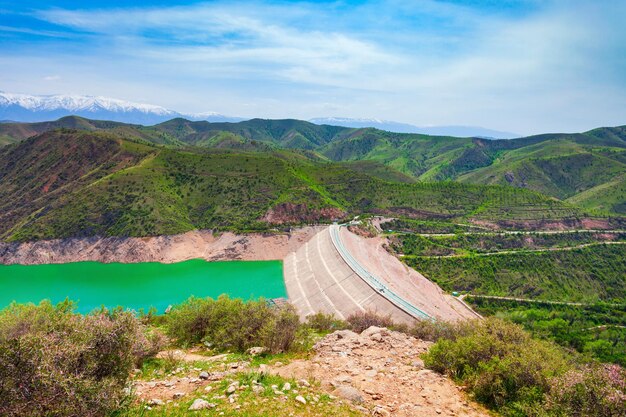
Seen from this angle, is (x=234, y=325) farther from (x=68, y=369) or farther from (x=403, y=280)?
(x=403, y=280)

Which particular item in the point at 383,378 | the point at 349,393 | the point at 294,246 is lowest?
the point at 294,246

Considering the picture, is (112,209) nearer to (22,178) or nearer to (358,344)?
(22,178)

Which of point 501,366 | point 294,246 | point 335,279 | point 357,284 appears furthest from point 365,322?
point 294,246

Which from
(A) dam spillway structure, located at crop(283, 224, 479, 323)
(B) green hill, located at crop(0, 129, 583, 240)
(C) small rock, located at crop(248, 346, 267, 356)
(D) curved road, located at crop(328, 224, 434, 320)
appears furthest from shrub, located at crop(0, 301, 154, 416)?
(B) green hill, located at crop(0, 129, 583, 240)

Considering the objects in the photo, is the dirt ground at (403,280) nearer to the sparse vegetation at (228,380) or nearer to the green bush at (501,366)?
the green bush at (501,366)

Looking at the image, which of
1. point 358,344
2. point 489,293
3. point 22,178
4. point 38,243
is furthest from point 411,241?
point 22,178

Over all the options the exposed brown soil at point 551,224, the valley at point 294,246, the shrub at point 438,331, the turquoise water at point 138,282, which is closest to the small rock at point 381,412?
the valley at point 294,246
